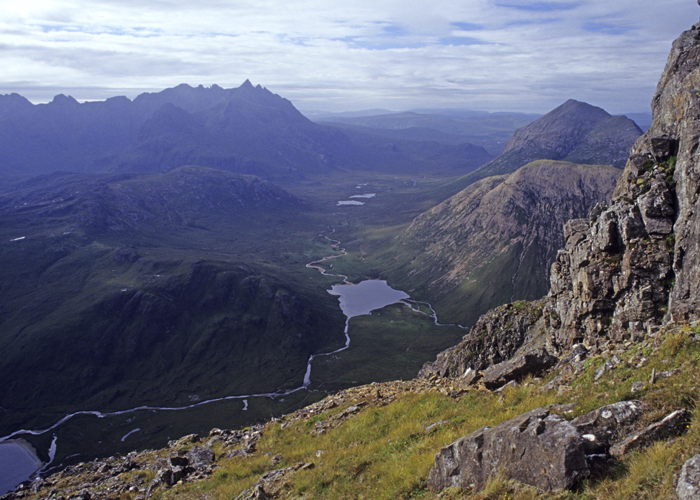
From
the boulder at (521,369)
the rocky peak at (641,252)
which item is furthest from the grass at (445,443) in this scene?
the rocky peak at (641,252)

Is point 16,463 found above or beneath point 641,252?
beneath

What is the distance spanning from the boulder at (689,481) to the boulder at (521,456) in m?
2.67

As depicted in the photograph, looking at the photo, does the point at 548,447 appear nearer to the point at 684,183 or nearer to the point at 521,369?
the point at 521,369

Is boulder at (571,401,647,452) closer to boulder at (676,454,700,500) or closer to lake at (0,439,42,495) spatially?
boulder at (676,454,700,500)

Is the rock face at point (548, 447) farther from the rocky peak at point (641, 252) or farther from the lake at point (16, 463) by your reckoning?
the lake at point (16, 463)

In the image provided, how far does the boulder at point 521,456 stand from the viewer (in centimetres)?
1431

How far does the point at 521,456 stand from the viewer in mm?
15539

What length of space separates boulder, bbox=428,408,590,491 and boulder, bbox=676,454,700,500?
2669 millimetres

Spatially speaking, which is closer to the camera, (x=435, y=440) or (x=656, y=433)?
(x=656, y=433)

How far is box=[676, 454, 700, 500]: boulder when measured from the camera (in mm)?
11633

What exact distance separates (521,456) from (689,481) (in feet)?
16.5

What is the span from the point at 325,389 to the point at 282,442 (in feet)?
489

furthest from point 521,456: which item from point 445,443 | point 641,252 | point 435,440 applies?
point 641,252

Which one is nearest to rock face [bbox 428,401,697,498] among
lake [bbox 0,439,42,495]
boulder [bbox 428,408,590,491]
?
boulder [bbox 428,408,590,491]
